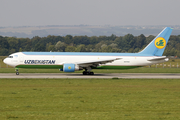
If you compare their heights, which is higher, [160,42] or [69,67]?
[160,42]

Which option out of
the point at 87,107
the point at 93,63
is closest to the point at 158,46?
the point at 93,63

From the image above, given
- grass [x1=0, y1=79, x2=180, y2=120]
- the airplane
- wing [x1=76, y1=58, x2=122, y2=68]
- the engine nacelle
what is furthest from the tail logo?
grass [x1=0, y1=79, x2=180, y2=120]

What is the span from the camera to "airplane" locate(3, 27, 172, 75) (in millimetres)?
40000

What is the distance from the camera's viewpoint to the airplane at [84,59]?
131 feet

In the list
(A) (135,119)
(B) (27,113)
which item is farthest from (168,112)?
(B) (27,113)

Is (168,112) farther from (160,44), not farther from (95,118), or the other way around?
(160,44)

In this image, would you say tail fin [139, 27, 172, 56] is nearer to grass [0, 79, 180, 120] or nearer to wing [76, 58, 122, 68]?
wing [76, 58, 122, 68]

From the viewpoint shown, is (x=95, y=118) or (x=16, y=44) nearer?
(x=95, y=118)

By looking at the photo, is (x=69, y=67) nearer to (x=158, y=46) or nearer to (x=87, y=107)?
(x=158, y=46)

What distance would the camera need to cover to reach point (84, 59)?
41.7 metres

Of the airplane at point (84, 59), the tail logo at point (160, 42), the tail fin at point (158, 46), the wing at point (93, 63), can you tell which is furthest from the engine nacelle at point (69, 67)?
the tail logo at point (160, 42)

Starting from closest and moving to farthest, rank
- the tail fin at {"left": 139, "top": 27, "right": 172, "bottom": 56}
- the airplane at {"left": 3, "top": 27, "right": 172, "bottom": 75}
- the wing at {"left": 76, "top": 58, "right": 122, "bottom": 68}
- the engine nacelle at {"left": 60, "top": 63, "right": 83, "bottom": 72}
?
1. the engine nacelle at {"left": 60, "top": 63, "right": 83, "bottom": 72}
2. the wing at {"left": 76, "top": 58, "right": 122, "bottom": 68}
3. the airplane at {"left": 3, "top": 27, "right": 172, "bottom": 75}
4. the tail fin at {"left": 139, "top": 27, "right": 172, "bottom": 56}

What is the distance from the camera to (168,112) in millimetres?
14203

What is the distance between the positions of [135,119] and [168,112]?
2.68 metres
